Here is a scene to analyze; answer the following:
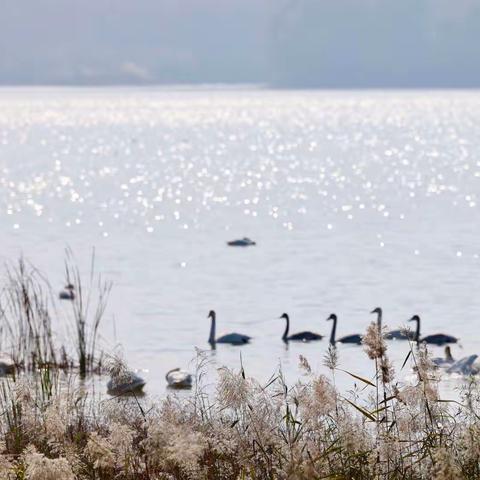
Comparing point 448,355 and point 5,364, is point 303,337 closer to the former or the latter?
point 448,355

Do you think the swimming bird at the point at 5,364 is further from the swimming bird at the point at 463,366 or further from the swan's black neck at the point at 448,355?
the swan's black neck at the point at 448,355

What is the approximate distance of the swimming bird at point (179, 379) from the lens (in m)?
22.4

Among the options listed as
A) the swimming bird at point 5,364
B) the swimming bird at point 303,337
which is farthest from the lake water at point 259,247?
the swimming bird at point 5,364

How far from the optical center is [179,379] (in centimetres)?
2255

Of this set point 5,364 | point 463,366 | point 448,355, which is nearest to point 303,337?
point 448,355

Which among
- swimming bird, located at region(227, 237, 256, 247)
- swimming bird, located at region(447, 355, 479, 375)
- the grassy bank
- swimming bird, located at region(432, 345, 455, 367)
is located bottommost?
swimming bird, located at region(432, 345, 455, 367)

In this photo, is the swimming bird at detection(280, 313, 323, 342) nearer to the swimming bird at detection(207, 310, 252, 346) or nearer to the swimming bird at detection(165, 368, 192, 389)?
the swimming bird at detection(207, 310, 252, 346)

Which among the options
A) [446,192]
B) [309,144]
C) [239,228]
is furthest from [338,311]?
[309,144]

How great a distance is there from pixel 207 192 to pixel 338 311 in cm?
5456

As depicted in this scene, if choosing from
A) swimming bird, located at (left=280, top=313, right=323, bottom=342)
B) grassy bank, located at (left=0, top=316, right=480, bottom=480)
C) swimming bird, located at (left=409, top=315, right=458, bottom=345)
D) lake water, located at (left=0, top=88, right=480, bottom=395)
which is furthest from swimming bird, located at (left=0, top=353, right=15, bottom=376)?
grassy bank, located at (left=0, top=316, right=480, bottom=480)

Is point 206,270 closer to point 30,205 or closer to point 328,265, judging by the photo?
point 328,265

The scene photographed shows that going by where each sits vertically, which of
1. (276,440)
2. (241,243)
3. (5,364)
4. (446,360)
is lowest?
(446,360)

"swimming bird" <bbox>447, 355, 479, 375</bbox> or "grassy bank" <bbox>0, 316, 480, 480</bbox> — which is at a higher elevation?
"grassy bank" <bbox>0, 316, 480, 480</bbox>

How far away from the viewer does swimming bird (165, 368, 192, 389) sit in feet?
73.6
